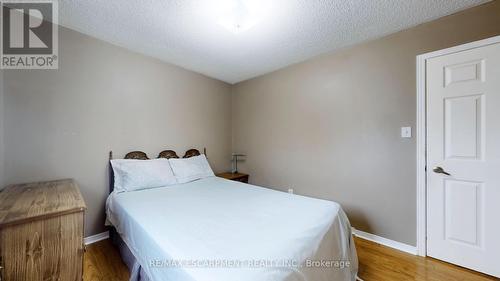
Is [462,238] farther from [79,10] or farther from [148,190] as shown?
[79,10]

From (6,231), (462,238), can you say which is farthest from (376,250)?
(6,231)

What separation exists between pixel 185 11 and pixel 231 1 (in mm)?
444

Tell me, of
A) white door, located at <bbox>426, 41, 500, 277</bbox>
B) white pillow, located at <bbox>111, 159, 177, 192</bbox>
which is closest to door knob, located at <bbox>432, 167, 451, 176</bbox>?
white door, located at <bbox>426, 41, 500, 277</bbox>

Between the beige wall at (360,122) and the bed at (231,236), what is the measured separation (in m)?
0.90

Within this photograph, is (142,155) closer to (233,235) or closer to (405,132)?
(233,235)

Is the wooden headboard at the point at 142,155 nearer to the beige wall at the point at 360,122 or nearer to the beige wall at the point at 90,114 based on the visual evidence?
the beige wall at the point at 90,114

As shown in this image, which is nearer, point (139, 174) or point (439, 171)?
point (439, 171)

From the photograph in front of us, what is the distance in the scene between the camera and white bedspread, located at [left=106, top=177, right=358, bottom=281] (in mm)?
940

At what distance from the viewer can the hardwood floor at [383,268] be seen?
165 cm

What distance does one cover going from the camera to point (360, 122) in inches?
92.7

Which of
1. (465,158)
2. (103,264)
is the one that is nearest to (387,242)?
(465,158)

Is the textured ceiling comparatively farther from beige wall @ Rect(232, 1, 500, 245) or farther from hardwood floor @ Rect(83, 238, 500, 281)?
hardwood floor @ Rect(83, 238, 500, 281)

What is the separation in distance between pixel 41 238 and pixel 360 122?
2.96m

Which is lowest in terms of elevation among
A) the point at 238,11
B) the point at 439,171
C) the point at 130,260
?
the point at 130,260
